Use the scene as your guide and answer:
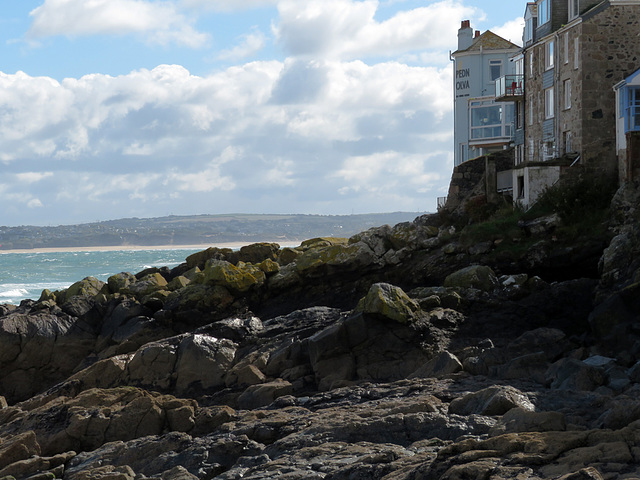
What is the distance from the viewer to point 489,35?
47.7 meters

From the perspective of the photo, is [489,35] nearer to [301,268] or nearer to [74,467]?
[301,268]

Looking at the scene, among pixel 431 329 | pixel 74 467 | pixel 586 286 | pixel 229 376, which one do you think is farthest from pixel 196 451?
pixel 586 286

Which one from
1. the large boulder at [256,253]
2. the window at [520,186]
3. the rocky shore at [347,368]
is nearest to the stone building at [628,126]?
the rocky shore at [347,368]

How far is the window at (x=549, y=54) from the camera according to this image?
105 ft

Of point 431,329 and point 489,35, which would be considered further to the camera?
point 489,35

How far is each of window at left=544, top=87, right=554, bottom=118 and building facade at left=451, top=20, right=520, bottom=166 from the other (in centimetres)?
1097

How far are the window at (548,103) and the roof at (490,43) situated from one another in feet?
49.9

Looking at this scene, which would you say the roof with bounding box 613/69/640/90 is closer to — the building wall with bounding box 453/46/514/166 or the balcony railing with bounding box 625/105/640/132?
the balcony railing with bounding box 625/105/640/132

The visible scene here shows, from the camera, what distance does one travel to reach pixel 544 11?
33.3 metres

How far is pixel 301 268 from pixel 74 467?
13058mm

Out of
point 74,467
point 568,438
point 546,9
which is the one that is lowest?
point 74,467

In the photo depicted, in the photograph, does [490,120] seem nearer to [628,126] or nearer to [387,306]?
[628,126]

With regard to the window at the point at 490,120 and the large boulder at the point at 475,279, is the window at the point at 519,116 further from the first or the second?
the large boulder at the point at 475,279

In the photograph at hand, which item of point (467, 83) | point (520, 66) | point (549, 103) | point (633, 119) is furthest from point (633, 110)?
point (467, 83)
